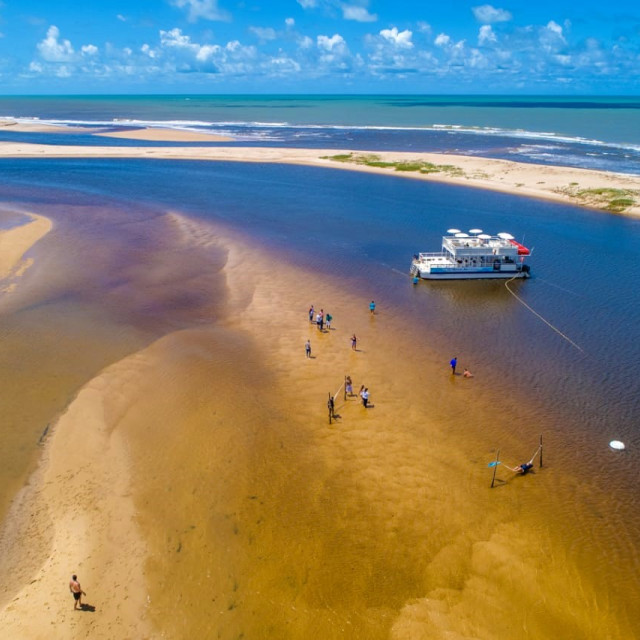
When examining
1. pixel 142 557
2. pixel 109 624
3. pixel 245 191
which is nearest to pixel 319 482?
pixel 142 557

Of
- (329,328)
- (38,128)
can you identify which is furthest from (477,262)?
(38,128)

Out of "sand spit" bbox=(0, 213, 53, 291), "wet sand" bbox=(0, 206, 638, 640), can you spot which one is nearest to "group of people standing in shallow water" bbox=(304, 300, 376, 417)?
"wet sand" bbox=(0, 206, 638, 640)

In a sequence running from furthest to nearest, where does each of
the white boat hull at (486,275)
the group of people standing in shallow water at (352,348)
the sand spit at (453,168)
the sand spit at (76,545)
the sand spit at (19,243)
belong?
the sand spit at (453,168), the white boat hull at (486,275), the sand spit at (19,243), the group of people standing in shallow water at (352,348), the sand spit at (76,545)

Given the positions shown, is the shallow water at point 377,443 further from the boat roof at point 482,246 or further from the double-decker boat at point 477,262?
the boat roof at point 482,246

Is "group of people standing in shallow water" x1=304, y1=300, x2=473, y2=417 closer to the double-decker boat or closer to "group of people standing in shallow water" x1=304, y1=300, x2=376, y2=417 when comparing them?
"group of people standing in shallow water" x1=304, y1=300, x2=376, y2=417

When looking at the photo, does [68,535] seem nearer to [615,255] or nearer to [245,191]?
[615,255]

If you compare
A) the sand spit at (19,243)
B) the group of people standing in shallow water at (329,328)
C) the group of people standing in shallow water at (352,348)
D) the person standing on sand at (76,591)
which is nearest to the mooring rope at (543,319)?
the group of people standing in shallow water at (352,348)

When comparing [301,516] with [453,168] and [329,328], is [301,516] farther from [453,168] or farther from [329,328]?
[453,168]
